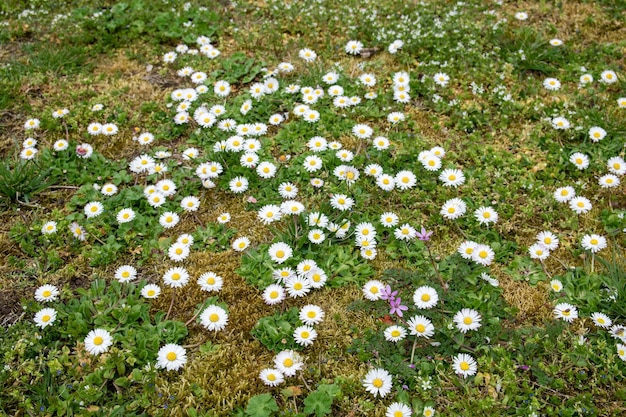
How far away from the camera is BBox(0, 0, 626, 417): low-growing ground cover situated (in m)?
2.98

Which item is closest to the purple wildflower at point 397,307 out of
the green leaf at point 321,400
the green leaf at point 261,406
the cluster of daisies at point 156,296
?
the cluster of daisies at point 156,296

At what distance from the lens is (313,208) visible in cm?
381

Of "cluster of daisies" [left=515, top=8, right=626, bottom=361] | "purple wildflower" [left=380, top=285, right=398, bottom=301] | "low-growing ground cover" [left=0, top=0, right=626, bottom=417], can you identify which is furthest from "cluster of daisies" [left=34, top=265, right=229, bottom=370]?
"cluster of daisies" [left=515, top=8, right=626, bottom=361]

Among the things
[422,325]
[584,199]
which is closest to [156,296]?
[422,325]

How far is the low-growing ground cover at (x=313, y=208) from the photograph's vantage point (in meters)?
2.98

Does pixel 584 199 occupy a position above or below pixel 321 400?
above

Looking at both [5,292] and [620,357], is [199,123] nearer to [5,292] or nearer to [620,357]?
[5,292]

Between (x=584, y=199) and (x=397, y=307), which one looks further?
(x=584, y=199)

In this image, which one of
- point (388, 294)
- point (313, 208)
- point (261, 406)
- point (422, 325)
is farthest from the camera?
point (313, 208)

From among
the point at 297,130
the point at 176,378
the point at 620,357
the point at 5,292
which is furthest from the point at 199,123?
the point at 620,357

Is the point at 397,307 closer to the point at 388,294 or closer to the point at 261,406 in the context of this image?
the point at 388,294

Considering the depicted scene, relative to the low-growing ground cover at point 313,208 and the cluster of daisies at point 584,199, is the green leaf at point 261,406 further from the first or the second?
the cluster of daisies at point 584,199

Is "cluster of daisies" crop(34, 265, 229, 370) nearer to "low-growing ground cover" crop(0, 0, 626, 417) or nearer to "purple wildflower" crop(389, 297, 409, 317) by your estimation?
"low-growing ground cover" crop(0, 0, 626, 417)

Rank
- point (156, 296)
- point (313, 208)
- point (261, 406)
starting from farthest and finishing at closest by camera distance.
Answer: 1. point (313, 208)
2. point (156, 296)
3. point (261, 406)
